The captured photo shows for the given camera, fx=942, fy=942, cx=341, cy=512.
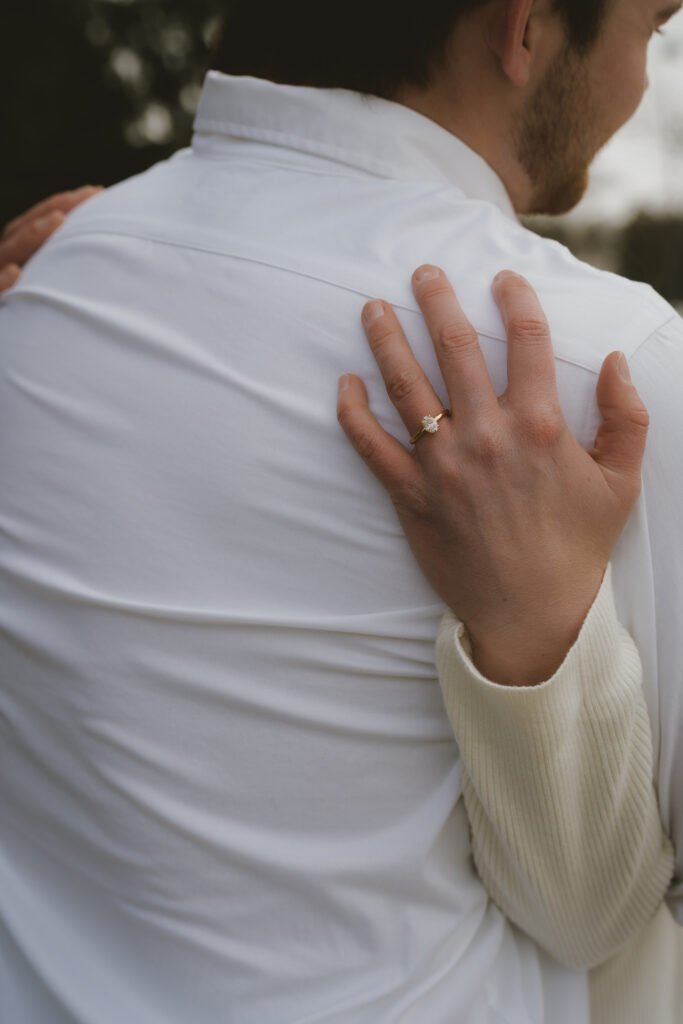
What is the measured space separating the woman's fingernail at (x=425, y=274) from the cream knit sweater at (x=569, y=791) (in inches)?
16.0

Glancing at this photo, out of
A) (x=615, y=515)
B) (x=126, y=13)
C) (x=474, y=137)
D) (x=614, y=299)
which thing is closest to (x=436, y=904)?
(x=615, y=515)

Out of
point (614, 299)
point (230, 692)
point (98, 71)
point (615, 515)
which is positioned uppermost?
point (614, 299)

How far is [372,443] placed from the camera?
1.11 m

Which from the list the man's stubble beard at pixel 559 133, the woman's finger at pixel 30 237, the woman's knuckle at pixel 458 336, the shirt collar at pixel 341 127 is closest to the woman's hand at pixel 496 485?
the woman's knuckle at pixel 458 336

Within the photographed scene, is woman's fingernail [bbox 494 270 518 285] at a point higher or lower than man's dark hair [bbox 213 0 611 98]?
lower

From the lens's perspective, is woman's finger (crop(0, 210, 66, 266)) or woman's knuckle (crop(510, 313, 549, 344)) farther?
woman's finger (crop(0, 210, 66, 266))

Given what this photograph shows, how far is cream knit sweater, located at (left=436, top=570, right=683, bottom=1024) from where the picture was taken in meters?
1.10

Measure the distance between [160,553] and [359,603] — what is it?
25 centimetres

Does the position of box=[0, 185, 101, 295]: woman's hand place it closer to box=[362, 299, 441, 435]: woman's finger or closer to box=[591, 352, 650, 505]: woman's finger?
box=[362, 299, 441, 435]: woman's finger

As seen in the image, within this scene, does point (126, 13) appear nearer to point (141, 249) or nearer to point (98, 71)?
point (98, 71)

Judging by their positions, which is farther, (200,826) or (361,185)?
(361,185)

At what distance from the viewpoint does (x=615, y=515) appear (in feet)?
3.64

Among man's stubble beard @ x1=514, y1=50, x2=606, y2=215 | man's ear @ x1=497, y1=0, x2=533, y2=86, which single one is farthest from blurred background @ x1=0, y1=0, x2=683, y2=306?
man's ear @ x1=497, y1=0, x2=533, y2=86

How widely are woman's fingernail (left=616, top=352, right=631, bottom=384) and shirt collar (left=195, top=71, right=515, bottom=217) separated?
1.38ft
